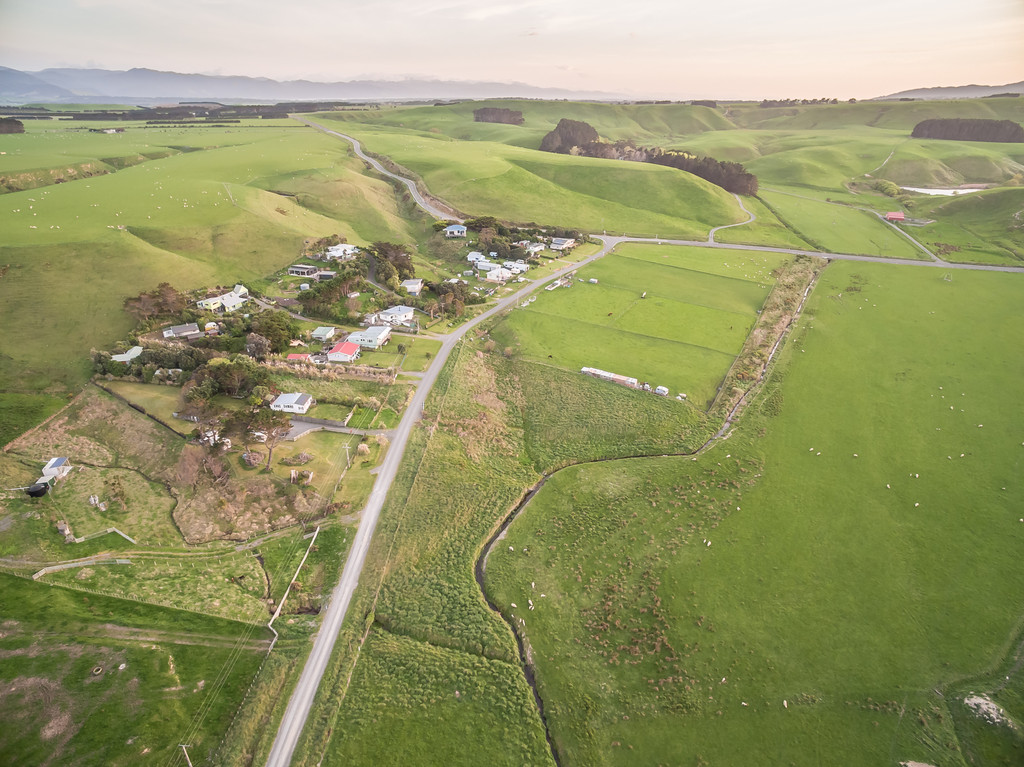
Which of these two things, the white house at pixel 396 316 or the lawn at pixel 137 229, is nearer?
the lawn at pixel 137 229

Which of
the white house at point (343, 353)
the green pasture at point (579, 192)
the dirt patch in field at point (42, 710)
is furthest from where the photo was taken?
the green pasture at point (579, 192)

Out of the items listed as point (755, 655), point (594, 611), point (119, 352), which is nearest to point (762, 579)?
point (755, 655)

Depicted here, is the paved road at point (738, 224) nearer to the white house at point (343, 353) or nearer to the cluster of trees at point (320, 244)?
the cluster of trees at point (320, 244)

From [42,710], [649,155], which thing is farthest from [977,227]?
[42,710]

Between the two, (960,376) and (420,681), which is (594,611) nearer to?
(420,681)

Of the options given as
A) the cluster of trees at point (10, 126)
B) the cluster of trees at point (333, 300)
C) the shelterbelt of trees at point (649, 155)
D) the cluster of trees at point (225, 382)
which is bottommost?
the cluster of trees at point (225, 382)

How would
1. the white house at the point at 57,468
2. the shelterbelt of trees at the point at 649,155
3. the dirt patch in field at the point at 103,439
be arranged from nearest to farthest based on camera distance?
the white house at the point at 57,468
the dirt patch in field at the point at 103,439
the shelterbelt of trees at the point at 649,155

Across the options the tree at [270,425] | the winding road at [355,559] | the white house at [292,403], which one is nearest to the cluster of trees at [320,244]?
the winding road at [355,559]

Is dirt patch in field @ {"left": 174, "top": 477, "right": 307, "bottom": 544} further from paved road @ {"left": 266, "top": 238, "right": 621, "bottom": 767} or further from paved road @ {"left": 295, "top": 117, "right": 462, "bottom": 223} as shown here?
paved road @ {"left": 295, "top": 117, "right": 462, "bottom": 223}
